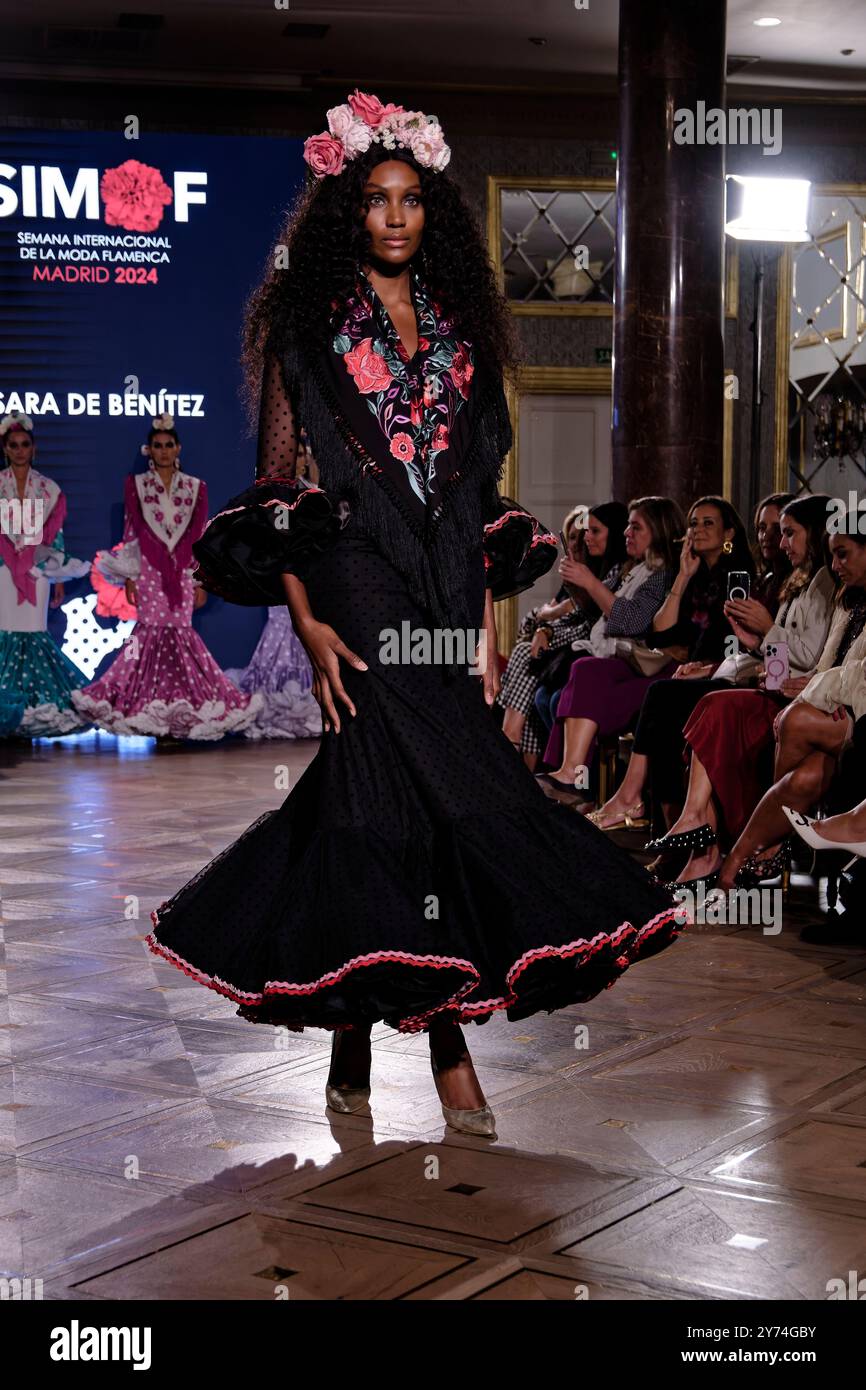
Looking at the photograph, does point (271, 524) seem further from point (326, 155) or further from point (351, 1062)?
point (351, 1062)

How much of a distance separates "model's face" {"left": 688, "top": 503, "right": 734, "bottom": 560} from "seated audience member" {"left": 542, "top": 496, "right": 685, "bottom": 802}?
0.36 metres

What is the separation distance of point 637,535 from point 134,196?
528cm

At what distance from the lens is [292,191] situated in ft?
33.3

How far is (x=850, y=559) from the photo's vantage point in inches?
166

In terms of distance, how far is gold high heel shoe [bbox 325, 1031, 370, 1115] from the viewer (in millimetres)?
2707

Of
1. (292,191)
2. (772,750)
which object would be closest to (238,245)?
(292,191)

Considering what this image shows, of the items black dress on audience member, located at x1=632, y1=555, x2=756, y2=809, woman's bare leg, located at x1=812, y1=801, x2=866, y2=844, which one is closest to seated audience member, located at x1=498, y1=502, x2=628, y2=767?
black dress on audience member, located at x1=632, y1=555, x2=756, y2=809

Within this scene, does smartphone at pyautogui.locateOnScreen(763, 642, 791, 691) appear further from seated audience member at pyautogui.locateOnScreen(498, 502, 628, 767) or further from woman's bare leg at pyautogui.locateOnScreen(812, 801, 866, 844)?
seated audience member at pyautogui.locateOnScreen(498, 502, 628, 767)

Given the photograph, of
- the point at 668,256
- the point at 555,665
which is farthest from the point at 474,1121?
the point at 668,256

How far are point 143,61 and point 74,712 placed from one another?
14.5ft

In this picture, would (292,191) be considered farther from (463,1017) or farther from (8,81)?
(463,1017)

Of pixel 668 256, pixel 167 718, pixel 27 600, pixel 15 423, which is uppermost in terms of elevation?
pixel 668 256

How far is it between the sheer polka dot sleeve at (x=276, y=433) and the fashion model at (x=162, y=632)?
6.28 meters

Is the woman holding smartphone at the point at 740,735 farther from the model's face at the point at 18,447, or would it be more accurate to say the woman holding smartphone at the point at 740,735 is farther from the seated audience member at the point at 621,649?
the model's face at the point at 18,447
